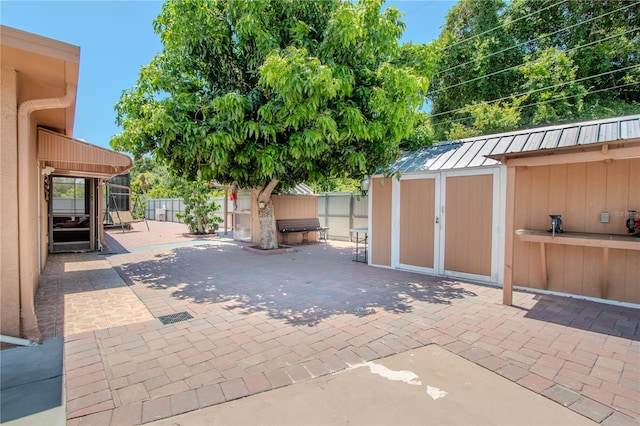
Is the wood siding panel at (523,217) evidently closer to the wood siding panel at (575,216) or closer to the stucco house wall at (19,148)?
the wood siding panel at (575,216)

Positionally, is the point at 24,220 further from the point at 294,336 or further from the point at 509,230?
the point at 509,230

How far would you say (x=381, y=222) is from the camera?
23.3 feet

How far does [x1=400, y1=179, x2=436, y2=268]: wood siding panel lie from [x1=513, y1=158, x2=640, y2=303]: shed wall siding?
4.82 ft

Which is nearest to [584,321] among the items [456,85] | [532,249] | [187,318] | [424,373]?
[532,249]

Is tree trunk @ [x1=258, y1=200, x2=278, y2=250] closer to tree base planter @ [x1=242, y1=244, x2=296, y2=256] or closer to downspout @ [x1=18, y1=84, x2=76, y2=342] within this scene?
tree base planter @ [x1=242, y1=244, x2=296, y2=256]

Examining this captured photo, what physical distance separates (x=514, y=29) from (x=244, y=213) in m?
16.5

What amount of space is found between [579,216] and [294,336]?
4.53 m

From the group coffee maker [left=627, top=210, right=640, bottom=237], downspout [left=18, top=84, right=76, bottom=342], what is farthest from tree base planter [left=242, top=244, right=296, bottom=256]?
coffee maker [left=627, top=210, right=640, bottom=237]

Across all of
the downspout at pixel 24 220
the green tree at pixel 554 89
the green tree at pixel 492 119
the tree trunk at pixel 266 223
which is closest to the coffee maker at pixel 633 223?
the downspout at pixel 24 220

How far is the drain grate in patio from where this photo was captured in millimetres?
3854

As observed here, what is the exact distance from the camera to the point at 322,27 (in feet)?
21.7

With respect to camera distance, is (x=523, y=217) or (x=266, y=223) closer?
(x=523, y=217)

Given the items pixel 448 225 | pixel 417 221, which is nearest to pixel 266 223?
pixel 417 221

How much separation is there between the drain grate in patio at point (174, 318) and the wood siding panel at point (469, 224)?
463 centimetres
